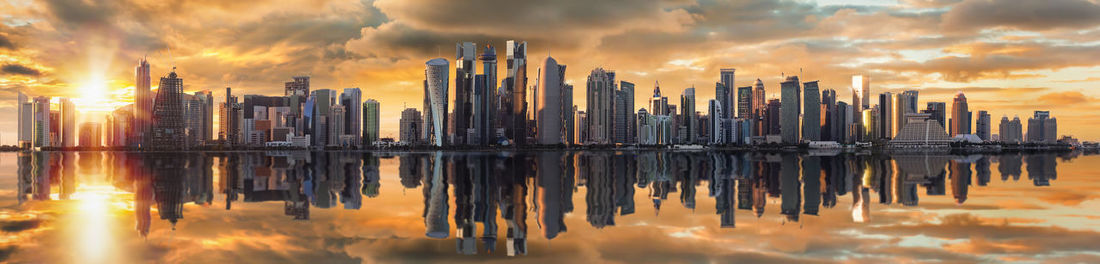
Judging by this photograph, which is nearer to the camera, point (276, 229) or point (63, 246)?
point (63, 246)

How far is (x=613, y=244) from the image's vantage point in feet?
108

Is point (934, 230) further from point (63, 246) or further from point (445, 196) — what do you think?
point (63, 246)

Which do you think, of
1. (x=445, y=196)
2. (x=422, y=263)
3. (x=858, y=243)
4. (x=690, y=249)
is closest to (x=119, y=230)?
(x=422, y=263)

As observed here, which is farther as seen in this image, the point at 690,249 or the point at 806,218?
the point at 806,218

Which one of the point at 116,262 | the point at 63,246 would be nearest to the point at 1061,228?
the point at 116,262

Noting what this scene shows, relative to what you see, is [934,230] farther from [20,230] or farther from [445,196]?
[20,230]

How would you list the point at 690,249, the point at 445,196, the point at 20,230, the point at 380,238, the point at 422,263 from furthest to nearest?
1. the point at 445,196
2. the point at 20,230
3. the point at 380,238
4. the point at 690,249
5. the point at 422,263

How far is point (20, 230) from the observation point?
37312mm

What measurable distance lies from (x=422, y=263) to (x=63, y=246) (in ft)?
61.0

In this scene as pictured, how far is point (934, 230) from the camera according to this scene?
3800 centimetres

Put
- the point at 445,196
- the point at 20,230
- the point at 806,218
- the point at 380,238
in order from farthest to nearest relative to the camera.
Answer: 1. the point at 445,196
2. the point at 806,218
3. the point at 20,230
4. the point at 380,238

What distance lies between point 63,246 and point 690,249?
99.0 ft

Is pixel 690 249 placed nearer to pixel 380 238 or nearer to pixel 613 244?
pixel 613 244

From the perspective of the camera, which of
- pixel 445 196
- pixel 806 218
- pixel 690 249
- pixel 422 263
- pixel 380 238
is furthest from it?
pixel 445 196
